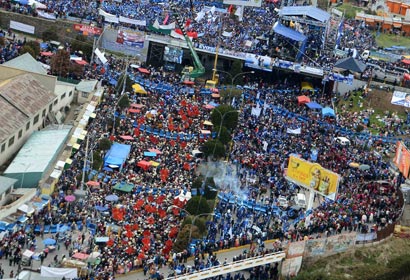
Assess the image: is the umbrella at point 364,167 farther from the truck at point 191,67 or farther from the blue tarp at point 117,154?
the truck at point 191,67

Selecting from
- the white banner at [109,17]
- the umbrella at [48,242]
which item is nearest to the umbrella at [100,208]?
the umbrella at [48,242]

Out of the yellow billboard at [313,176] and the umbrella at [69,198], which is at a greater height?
the yellow billboard at [313,176]

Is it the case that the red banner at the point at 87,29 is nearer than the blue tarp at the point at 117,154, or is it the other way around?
the blue tarp at the point at 117,154

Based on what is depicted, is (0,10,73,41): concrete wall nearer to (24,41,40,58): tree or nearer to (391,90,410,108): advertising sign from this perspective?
(24,41,40,58): tree

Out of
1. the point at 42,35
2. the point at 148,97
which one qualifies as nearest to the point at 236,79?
the point at 148,97

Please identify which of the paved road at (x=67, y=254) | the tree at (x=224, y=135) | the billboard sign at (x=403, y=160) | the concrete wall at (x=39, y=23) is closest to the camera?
the paved road at (x=67, y=254)
